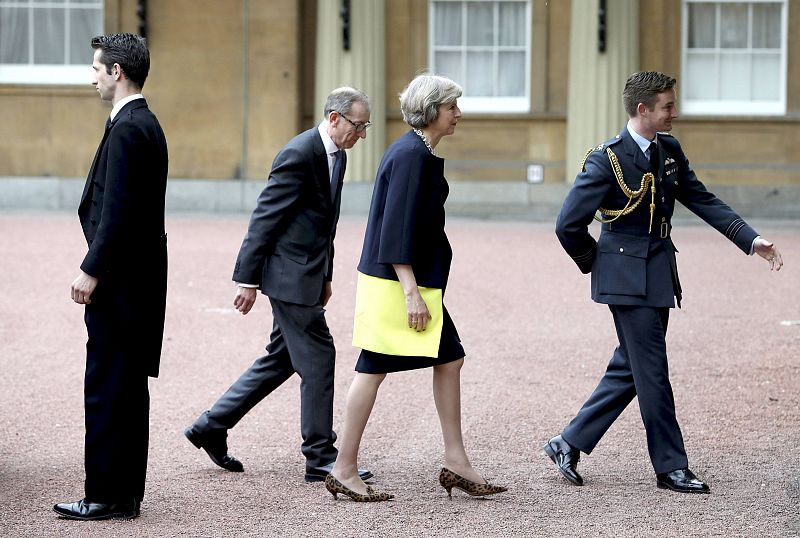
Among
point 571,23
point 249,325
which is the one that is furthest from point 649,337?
point 571,23

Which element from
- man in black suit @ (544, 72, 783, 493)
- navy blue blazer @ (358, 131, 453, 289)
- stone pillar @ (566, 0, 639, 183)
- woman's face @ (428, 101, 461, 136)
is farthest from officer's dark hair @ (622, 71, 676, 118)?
stone pillar @ (566, 0, 639, 183)

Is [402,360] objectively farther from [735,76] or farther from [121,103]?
[735,76]

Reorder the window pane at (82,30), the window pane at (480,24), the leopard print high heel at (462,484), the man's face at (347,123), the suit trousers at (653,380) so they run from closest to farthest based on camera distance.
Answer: the leopard print high heel at (462,484) → the suit trousers at (653,380) → the man's face at (347,123) → the window pane at (480,24) → the window pane at (82,30)

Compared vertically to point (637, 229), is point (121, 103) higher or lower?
higher

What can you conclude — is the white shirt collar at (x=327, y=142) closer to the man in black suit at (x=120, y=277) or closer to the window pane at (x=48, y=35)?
the man in black suit at (x=120, y=277)

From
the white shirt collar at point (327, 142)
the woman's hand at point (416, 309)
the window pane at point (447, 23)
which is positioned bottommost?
the woman's hand at point (416, 309)

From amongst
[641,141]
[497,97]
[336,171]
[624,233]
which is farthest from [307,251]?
[497,97]

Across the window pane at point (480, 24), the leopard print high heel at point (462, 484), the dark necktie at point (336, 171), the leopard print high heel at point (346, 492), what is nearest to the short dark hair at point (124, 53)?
the dark necktie at point (336, 171)

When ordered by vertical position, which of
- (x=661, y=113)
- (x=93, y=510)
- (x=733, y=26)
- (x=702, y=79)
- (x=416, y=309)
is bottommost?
(x=93, y=510)

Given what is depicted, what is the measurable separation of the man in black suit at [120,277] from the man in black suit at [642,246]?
1.69 metres

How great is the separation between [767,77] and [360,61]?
518cm

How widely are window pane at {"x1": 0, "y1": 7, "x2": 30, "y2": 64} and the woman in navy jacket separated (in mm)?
14468

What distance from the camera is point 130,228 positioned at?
5496mm

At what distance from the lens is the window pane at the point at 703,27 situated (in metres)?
18.7
